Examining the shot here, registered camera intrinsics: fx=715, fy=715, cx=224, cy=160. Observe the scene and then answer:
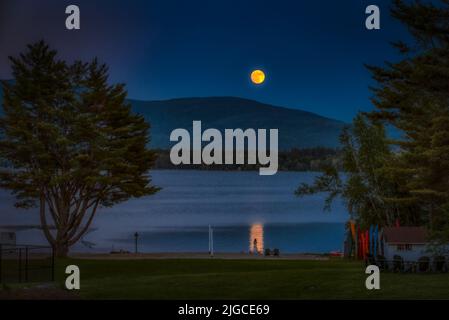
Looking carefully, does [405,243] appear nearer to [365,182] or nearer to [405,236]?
[405,236]

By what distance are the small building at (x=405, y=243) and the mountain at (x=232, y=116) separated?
840 cm

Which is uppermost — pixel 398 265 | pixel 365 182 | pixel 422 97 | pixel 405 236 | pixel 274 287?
pixel 422 97

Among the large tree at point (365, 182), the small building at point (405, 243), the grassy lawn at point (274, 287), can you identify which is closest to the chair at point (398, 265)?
the grassy lawn at point (274, 287)

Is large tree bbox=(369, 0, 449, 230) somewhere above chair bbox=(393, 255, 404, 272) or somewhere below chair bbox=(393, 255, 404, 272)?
above

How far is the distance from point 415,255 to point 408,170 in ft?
9.68

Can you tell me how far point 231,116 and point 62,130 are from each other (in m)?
15.6

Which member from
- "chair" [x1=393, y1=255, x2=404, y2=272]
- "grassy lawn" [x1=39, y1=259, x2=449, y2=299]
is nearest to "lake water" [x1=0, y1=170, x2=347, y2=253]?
"chair" [x1=393, y1=255, x2=404, y2=272]

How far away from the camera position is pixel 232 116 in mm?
42562

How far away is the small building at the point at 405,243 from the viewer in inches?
960

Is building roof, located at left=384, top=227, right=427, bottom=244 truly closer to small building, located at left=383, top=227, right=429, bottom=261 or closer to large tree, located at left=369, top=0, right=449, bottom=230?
small building, located at left=383, top=227, right=429, bottom=261

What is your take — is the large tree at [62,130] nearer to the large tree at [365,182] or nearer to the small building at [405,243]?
the large tree at [365,182]

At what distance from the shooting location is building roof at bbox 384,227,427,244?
24.6m

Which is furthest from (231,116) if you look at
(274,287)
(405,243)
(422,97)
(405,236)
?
(274,287)
